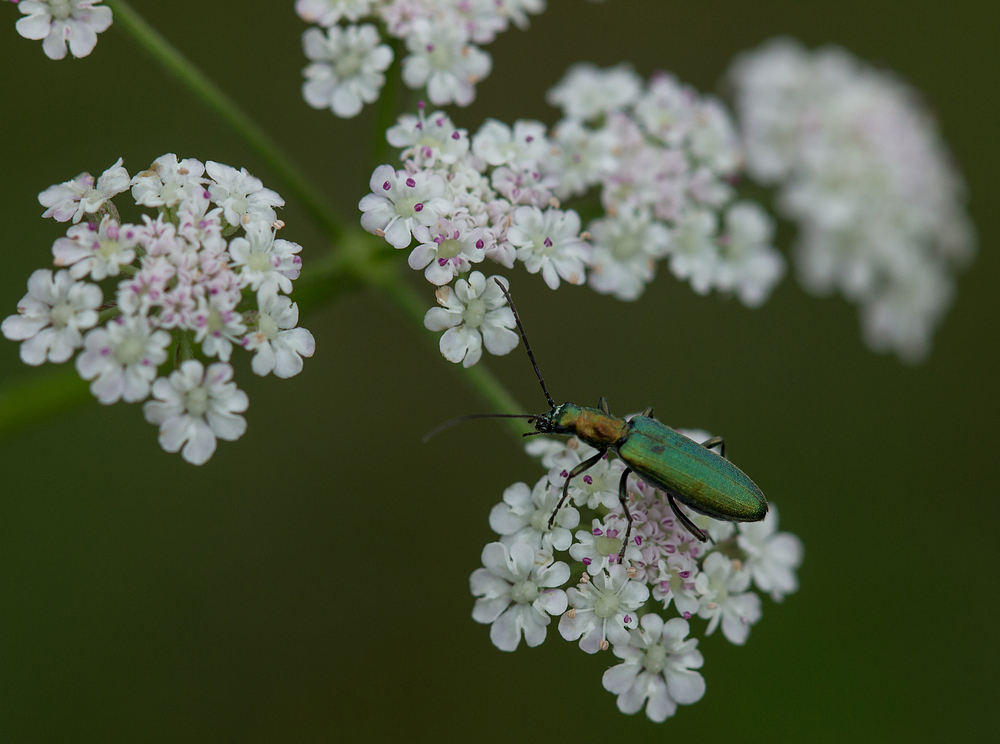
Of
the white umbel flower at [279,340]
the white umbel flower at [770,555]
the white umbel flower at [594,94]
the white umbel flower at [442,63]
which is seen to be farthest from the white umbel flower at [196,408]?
the white umbel flower at [594,94]

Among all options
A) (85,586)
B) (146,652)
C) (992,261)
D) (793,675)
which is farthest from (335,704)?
(992,261)

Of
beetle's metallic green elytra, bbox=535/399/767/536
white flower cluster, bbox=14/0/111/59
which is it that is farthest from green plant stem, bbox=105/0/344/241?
beetle's metallic green elytra, bbox=535/399/767/536

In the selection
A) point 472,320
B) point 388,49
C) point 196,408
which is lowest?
point 472,320

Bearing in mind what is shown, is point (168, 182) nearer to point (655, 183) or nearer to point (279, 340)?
point (279, 340)

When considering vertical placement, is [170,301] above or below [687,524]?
above

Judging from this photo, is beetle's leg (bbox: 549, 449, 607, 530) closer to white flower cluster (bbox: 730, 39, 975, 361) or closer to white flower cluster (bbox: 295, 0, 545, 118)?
white flower cluster (bbox: 295, 0, 545, 118)

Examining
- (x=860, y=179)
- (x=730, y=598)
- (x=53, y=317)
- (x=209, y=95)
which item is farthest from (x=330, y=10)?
(x=860, y=179)
